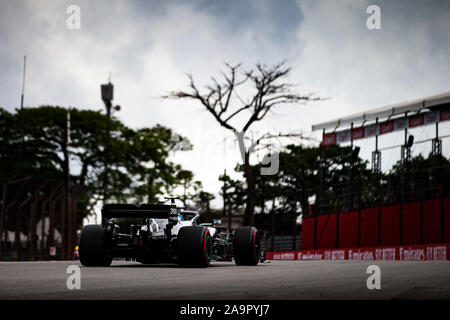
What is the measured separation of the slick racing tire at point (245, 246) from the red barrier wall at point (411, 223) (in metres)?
16.5

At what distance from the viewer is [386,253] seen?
81.3 ft

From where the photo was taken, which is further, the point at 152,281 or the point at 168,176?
the point at 168,176

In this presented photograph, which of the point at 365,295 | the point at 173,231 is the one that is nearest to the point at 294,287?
the point at 365,295

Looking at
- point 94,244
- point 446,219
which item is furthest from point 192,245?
Result: point 446,219

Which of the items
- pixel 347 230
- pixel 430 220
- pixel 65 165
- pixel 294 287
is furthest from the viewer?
pixel 65 165

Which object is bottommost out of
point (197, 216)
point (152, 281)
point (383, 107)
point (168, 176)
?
point (152, 281)

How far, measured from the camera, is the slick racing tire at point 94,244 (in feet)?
36.8

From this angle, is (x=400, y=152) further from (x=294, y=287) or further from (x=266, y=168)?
(x=294, y=287)

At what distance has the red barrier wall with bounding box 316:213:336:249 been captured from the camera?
32125 millimetres

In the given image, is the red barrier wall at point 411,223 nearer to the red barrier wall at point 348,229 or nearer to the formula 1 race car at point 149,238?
the red barrier wall at point 348,229

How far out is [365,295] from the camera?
18.8 ft

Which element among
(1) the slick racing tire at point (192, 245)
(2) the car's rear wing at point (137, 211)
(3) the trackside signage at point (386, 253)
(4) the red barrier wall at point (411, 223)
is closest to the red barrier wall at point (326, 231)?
(3) the trackside signage at point (386, 253)

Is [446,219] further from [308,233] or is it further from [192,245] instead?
[192,245]

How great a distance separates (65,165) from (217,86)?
12551mm
